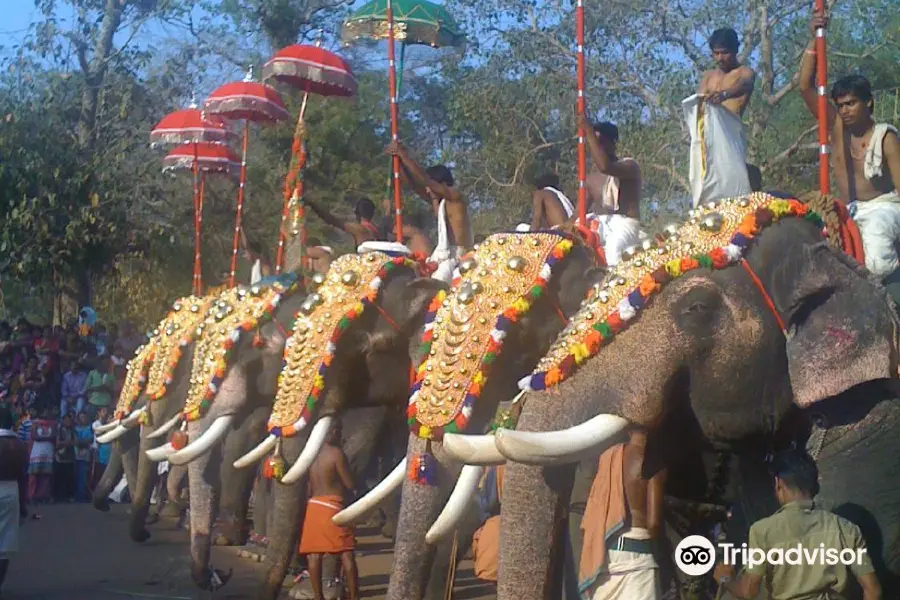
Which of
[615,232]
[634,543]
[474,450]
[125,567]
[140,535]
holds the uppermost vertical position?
[615,232]

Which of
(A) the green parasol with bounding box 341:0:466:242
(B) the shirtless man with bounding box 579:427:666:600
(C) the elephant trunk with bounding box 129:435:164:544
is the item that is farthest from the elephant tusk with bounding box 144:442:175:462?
(B) the shirtless man with bounding box 579:427:666:600

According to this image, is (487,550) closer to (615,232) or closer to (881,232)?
(615,232)

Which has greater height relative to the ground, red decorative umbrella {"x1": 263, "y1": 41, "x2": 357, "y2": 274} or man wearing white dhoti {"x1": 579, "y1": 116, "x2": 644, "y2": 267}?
red decorative umbrella {"x1": 263, "y1": 41, "x2": 357, "y2": 274}

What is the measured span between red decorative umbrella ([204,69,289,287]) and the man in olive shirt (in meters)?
8.70

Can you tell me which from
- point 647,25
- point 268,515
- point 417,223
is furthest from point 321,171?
point 417,223

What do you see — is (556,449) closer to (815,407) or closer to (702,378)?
(702,378)

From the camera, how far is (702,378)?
14.1 feet

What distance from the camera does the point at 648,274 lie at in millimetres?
4352

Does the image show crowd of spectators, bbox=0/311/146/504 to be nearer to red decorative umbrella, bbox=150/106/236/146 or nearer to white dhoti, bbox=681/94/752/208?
red decorative umbrella, bbox=150/106/236/146

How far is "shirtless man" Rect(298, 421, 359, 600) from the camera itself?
7.99 m

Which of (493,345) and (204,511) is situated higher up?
(493,345)

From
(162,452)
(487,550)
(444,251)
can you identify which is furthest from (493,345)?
(162,452)

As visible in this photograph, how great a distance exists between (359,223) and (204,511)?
242 cm

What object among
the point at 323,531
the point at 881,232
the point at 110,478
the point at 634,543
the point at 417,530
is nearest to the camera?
the point at 881,232
